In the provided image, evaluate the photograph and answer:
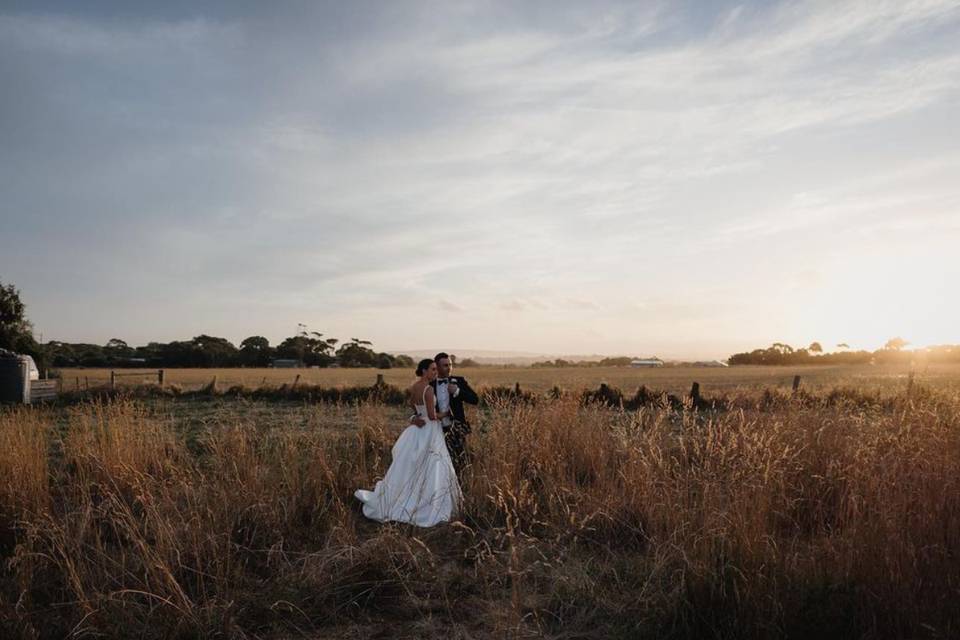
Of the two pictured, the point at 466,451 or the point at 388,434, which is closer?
the point at 466,451

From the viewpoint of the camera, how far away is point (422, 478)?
767 centimetres

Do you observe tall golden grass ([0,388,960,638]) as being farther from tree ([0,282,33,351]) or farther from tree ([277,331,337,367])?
tree ([277,331,337,367])

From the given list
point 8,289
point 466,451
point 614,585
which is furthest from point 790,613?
point 8,289

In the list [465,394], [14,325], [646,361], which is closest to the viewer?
[465,394]

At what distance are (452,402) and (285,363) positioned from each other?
80.5 m

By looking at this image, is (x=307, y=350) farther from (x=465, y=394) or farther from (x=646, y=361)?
(x=465, y=394)

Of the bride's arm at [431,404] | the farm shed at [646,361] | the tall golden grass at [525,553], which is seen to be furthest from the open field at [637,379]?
the farm shed at [646,361]

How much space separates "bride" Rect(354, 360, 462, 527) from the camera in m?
7.37

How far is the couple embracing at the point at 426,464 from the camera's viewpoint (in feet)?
24.3

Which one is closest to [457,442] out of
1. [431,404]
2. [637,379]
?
[431,404]

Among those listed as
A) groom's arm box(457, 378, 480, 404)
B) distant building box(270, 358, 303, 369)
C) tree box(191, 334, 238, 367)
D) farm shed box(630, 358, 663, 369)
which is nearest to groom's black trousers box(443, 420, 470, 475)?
groom's arm box(457, 378, 480, 404)

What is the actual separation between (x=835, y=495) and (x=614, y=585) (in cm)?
299

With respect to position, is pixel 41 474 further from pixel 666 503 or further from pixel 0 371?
pixel 0 371

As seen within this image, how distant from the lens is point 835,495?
6656mm
